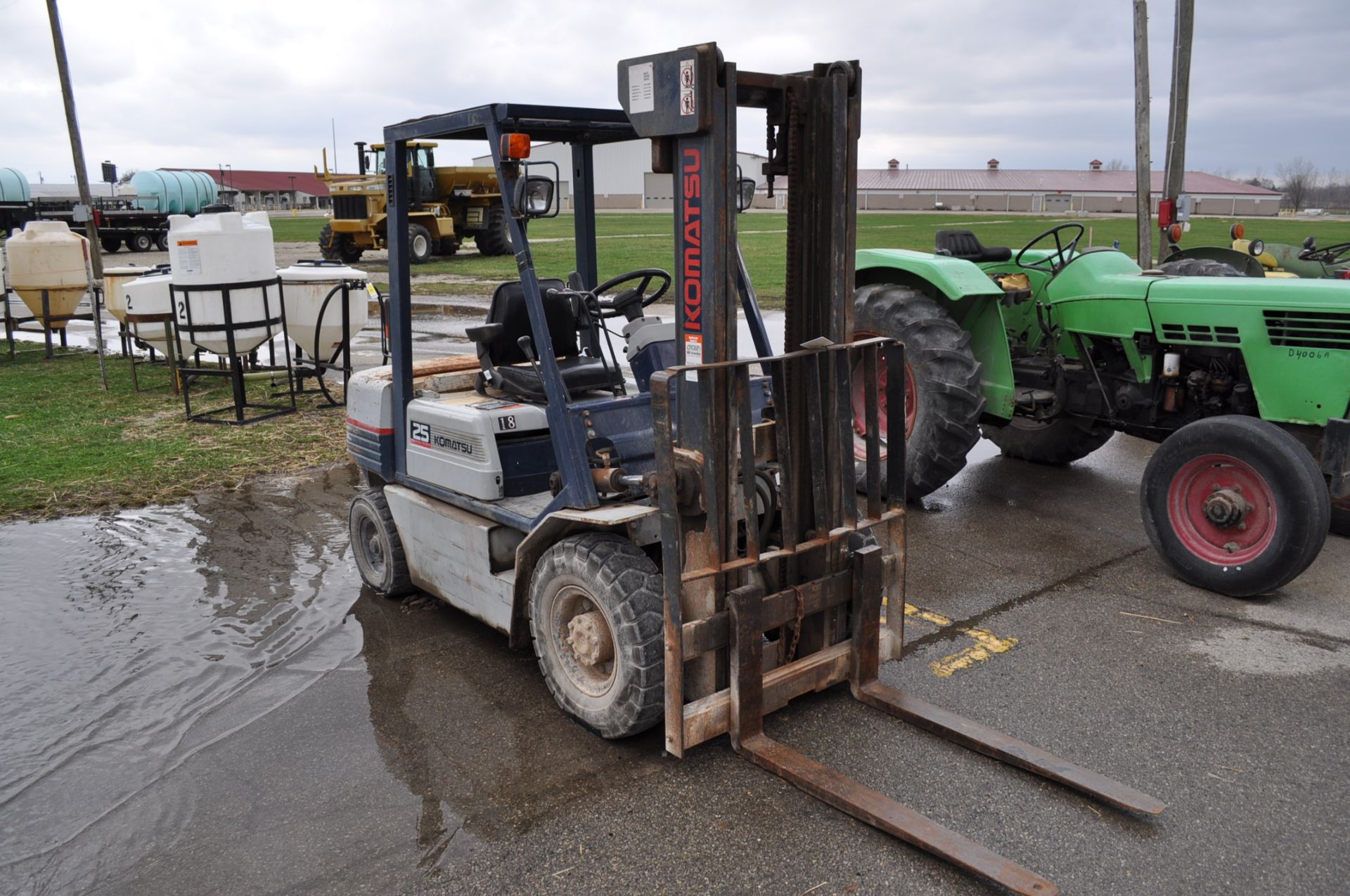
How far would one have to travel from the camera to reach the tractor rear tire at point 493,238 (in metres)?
29.9

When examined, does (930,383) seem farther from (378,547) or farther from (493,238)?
(493,238)

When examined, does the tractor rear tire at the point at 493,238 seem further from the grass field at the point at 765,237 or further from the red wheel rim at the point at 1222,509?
the red wheel rim at the point at 1222,509

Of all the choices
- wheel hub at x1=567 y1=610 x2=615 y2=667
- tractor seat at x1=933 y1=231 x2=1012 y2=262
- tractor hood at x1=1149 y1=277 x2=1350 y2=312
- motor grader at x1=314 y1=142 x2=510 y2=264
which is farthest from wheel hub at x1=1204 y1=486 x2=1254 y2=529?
motor grader at x1=314 y1=142 x2=510 y2=264

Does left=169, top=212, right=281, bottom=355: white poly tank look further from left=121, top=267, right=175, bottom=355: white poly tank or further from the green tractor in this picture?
the green tractor

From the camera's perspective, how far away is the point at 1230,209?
61375 millimetres

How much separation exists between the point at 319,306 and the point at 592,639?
295 inches

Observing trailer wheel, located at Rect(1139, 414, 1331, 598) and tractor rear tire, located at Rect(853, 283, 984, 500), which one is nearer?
trailer wheel, located at Rect(1139, 414, 1331, 598)

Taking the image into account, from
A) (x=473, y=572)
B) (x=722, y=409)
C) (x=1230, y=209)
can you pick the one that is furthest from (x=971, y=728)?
(x=1230, y=209)

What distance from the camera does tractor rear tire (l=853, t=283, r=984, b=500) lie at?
6.40 metres

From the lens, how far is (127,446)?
880 centimetres

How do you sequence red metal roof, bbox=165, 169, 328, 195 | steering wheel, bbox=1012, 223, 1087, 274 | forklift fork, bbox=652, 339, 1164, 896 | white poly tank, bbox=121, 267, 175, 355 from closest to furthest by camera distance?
forklift fork, bbox=652, 339, 1164, 896, steering wheel, bbox=1012, 223, 1087, 274, white poly tank, bbox=121, 267, 175, 355, red metal roof, bbox=165, 169, 328, 195

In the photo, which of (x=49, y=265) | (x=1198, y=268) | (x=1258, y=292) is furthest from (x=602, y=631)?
(x=49, y=265)

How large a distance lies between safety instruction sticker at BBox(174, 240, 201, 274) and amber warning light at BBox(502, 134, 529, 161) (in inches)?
254

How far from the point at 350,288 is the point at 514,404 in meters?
6.30
